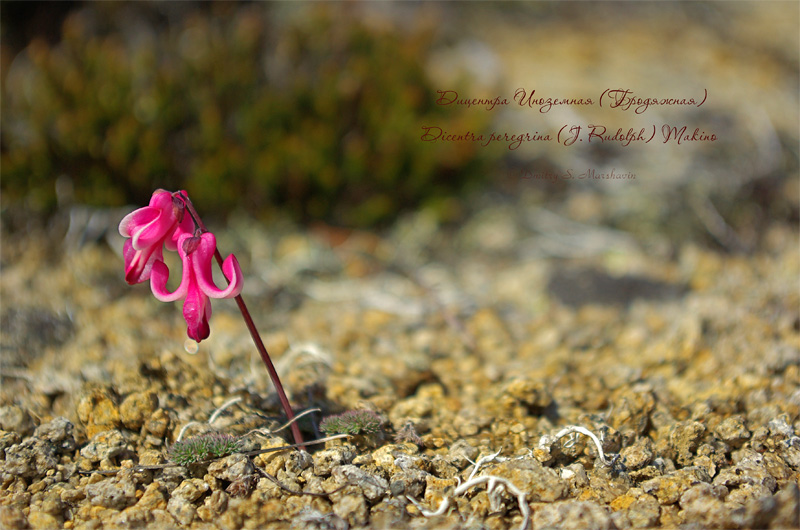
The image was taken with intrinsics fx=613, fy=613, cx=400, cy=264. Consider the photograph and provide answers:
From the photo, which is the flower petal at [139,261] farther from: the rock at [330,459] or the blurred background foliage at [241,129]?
the blurred background foliage at [241,129]

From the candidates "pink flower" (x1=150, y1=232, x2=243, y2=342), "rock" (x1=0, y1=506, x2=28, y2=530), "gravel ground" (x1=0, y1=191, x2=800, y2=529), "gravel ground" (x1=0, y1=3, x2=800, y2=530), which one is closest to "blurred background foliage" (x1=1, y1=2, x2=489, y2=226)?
"gravel ground" (x1=0, y1=3, x2=800, y2=530)

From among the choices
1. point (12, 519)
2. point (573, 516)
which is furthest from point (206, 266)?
point (573, 516)

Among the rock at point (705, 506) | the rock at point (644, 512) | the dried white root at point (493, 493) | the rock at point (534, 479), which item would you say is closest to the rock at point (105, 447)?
the dried white root at point (493, 493)

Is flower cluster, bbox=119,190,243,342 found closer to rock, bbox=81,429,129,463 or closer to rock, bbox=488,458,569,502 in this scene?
rock, bbox=81,429,129,463

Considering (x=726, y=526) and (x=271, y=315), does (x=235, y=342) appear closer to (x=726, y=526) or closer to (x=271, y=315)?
(x=271, y=315)

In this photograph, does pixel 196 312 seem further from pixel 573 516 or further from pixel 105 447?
pixel 573 516

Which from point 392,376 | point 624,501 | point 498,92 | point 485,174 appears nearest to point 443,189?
point 485,174
